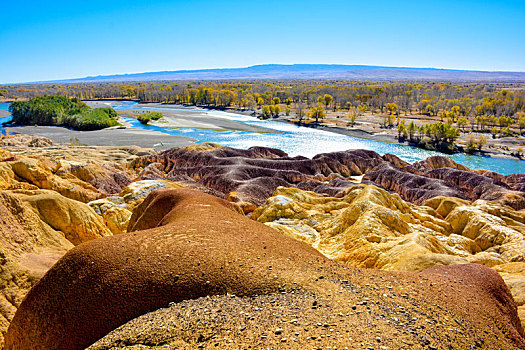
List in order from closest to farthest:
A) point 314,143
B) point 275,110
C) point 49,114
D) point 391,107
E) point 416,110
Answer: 1. point 314,143
2. point 49,114
3. point 275,110
4. point 391,107
5. point 416,110

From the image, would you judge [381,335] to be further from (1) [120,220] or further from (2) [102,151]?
(2) [102,151]

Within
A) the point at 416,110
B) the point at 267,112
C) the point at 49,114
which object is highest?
the point at 49,114

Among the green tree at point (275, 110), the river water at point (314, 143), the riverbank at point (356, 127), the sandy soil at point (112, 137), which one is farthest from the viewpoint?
the green tree at point (275, 110)

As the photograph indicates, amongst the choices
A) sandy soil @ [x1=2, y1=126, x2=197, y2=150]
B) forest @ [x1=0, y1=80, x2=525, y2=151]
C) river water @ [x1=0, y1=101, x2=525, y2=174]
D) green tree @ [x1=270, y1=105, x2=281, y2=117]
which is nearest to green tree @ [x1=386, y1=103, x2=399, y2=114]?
forest @ [x1=0, y1=80, x2=525, y2=151]

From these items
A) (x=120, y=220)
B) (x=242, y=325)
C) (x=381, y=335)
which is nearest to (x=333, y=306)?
(x=381, y=335)

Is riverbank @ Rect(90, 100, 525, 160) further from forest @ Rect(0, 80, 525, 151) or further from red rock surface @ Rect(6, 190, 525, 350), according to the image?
red rock surface @ Rect(6, 190, 525, 350)

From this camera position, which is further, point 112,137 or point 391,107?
point 391,107

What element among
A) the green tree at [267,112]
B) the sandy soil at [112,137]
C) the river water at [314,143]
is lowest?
the river water at [314,143]

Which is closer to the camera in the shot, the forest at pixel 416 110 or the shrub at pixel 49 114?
the forest at pixel 416 110

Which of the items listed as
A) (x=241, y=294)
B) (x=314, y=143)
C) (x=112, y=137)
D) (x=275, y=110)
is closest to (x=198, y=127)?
(x=112, y=137)

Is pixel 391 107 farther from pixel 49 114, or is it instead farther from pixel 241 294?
pixel 241 294

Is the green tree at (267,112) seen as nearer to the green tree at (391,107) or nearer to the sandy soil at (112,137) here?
the green tree at (391,107)

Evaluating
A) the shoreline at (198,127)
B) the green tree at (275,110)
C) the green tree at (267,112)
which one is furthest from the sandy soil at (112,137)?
the green tree at (275,110)
